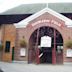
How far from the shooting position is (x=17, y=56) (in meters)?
30.5

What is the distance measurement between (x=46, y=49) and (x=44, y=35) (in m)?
1.58

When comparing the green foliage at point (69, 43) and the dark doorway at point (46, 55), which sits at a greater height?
the green foliage at point (69, 43)

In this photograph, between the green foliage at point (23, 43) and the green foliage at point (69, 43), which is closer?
the green foliage at point (69, 43)

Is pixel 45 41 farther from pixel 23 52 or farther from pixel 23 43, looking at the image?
pixel 23 52

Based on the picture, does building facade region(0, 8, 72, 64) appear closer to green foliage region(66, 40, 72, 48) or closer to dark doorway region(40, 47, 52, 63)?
dark doorway region(40, 47, 52, 63)

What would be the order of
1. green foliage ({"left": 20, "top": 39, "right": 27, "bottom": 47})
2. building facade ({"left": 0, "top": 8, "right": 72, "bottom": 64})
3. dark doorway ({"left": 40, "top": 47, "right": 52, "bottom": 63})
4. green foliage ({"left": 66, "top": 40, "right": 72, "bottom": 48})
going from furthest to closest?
green foliage ({"left": 20, "top": 39, "right": 27, "bottom": 47}), dark doorway ({"left": 40, "top": 47, "right": 52, "bottom": 63}), building facade ({"left": 0, "top": 8, "right": 72, "bottom": 64}), green foliage ({"left": 66, "top": 40, "right": 72, "bottom": 48})

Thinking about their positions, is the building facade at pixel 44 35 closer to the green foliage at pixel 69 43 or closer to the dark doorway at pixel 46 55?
the dark doorway at pixel 46 55

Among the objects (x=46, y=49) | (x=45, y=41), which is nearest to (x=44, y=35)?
(x=45, y=41)

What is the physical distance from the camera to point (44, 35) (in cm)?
2991

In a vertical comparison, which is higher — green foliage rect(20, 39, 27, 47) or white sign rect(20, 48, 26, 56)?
green foliage rect(20, 39, 27, 47)

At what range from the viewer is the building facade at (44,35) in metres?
29.2

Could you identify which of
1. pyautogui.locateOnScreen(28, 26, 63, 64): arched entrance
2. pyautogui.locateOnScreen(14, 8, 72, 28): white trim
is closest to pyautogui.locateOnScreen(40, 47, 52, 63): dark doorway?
pyautogui.locateOnScreen(28, 26, 63, 64): arched entrance

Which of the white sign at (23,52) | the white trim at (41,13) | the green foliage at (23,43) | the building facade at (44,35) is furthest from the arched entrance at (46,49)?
the white trim at (41,13)

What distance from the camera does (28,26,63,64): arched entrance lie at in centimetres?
2927
